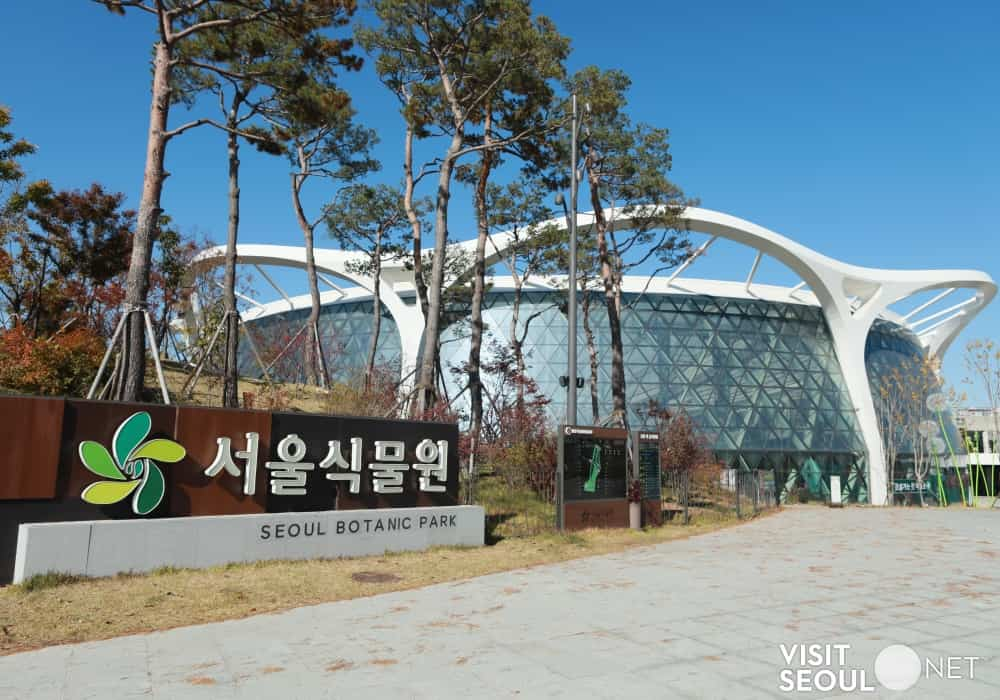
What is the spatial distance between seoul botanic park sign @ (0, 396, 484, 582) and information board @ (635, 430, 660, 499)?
15.8 ft

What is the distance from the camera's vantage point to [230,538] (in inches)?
375

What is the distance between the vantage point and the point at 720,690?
4.59m

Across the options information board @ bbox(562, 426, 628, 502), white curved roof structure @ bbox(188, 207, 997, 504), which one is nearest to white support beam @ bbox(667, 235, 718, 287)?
white curved roof structure @ bbox(188, 207, 997, 504)

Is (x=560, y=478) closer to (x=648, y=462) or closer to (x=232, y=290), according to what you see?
(x=648, y=462)

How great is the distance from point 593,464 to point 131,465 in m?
8.45

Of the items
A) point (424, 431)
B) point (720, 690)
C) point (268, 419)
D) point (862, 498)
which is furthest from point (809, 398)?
point (720, 690)

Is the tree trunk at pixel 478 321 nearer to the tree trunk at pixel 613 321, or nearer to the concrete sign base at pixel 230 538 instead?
the tree trunk at pixel 613 321

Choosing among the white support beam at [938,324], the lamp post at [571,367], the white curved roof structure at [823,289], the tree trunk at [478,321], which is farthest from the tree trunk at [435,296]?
the white support beam at [938,324]

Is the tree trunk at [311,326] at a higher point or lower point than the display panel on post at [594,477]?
higher

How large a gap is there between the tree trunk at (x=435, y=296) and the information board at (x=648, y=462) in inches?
193

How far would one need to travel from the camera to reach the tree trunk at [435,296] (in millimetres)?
16609

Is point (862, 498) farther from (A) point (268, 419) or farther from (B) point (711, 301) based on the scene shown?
(A) point (268, 419)

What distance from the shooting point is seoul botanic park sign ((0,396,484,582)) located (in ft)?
27.0

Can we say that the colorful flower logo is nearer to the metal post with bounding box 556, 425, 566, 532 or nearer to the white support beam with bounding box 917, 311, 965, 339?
the metal post with bounding box 556, 425, 566, 532
